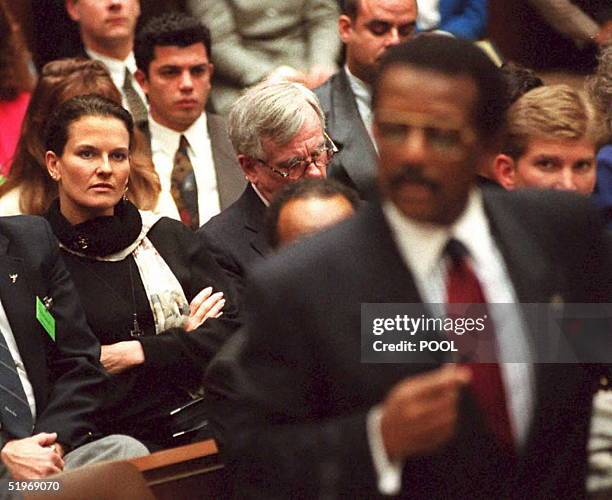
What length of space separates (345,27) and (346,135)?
0.41m

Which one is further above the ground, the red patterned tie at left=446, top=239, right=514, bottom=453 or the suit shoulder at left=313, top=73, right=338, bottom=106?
the red patterned tie at left=446, top=239, right=514, bottom=453

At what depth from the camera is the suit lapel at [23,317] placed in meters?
2.33

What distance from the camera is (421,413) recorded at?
129 cm

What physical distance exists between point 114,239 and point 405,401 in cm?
139

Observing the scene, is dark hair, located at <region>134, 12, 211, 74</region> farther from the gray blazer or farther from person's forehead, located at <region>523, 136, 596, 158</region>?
person's forehead, located at <region>523, 136, 596, 158</region>

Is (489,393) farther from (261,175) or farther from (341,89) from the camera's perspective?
(341,89)

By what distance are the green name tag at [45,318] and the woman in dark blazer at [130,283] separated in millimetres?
139

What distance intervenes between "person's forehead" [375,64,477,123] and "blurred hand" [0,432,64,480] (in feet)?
3.49

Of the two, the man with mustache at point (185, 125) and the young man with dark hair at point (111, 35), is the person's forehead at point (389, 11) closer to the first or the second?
the man with mustache at point (185, 125)

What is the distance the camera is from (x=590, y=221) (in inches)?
58.4

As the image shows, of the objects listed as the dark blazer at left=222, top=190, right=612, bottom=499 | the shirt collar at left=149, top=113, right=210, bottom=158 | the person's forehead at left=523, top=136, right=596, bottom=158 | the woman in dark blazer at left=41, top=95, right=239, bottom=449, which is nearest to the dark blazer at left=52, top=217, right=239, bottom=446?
the woman in dark blazer at left=41, top=95, right=239, bottom=449

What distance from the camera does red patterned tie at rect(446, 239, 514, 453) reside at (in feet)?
4.55

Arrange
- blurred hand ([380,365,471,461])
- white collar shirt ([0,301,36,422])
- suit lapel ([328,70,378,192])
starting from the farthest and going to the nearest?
1. suit lapel ([328,70,378,192])
2. white collar shirt ([0,301,36,422])
3. blurred hand ([380,365,471,461])

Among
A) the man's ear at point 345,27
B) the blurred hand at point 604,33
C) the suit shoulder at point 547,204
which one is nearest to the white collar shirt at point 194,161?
the man's ear at point 345,27
